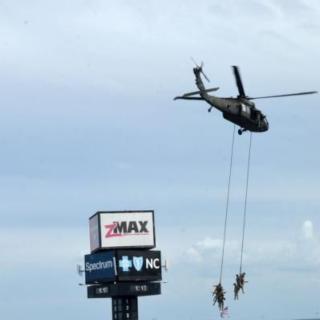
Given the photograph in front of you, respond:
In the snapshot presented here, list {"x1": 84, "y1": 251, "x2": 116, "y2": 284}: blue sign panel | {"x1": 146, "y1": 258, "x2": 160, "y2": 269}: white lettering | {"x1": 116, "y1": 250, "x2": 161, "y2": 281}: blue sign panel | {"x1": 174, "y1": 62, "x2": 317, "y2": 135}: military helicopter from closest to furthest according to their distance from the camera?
{"x1": 174, "y1": 62, "x2": 317, "y2": 135}: military helicopter → {"x1": 116, "y1": 250, "x2": 161, "y2": 281}: blue sign panel → {"x1": 84, "y1": 251, "x2": 116, "y2": 284}: blue sign panel → {"x1": 146, "y1": 258, "x2": 160, "y2": 269}: white lettering

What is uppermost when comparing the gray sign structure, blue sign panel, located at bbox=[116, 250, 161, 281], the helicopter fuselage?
the helicopter fuselage

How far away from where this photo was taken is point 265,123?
8306 centimetres

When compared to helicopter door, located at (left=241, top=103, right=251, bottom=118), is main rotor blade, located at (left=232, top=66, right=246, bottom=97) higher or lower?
higher

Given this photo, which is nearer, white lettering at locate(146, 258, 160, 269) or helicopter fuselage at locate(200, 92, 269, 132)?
helicopter fuselage at locate(200, 92, 269, 132)

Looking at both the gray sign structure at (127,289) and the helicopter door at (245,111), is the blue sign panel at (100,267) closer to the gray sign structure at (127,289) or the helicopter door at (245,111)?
the gray sign structure at (127,289)

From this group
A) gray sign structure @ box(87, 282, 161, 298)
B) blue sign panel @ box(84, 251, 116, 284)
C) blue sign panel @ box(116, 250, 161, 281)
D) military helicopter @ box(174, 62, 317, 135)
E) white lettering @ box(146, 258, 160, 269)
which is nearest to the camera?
military helicopter @ box(174, 62, 317, 135)

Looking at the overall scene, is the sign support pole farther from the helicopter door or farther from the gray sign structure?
the helicopter door

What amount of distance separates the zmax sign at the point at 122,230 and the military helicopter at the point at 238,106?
4425 cm

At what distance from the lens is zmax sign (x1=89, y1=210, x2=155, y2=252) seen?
406 ft

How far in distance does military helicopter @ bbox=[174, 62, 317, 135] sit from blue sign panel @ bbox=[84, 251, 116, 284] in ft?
144

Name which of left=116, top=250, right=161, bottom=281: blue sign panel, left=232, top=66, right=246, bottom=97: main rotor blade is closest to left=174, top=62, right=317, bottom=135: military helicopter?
left=232, top=66, right=246, bottom=97: main rotor blade

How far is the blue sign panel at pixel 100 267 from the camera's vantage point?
122m

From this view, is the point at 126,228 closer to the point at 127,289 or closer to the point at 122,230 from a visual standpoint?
the point at 122,230

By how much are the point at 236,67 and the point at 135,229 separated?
50.7m
